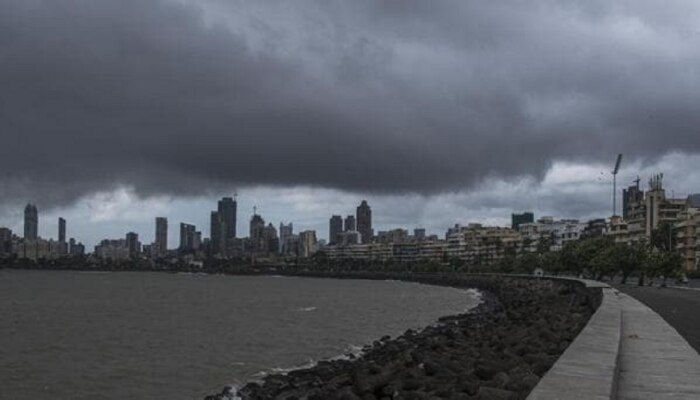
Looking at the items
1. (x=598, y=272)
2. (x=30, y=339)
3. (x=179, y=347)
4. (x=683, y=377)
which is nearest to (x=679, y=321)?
(x=683, y=377)

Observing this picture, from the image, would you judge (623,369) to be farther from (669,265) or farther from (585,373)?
(669,265)

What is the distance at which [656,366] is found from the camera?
11.7 metres

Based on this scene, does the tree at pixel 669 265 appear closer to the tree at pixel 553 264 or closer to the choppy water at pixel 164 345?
the choppy water at pixel 164 345

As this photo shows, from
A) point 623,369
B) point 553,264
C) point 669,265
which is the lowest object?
point 553,264

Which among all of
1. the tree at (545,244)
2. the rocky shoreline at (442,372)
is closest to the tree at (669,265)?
the rocky shoreline at (442,372)

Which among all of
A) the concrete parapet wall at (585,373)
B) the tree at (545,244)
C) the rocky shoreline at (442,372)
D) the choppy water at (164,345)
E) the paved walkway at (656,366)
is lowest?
the choppy water at (164,345)

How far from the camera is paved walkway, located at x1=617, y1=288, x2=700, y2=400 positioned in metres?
9.42

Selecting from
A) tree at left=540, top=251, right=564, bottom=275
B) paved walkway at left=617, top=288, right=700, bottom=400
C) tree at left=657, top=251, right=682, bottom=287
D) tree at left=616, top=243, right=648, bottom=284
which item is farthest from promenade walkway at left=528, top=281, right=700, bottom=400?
tree at left=540, top=251, right=564, bottom=275

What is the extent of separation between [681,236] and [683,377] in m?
135

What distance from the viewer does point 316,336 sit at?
3969cm

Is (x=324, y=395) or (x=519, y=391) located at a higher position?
(x=519, y=391)

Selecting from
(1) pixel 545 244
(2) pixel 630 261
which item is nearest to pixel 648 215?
(1) pixel 545 244

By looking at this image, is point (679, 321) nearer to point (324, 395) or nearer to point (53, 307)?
point (324, 395)

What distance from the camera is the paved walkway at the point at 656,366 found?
9.42 metres
